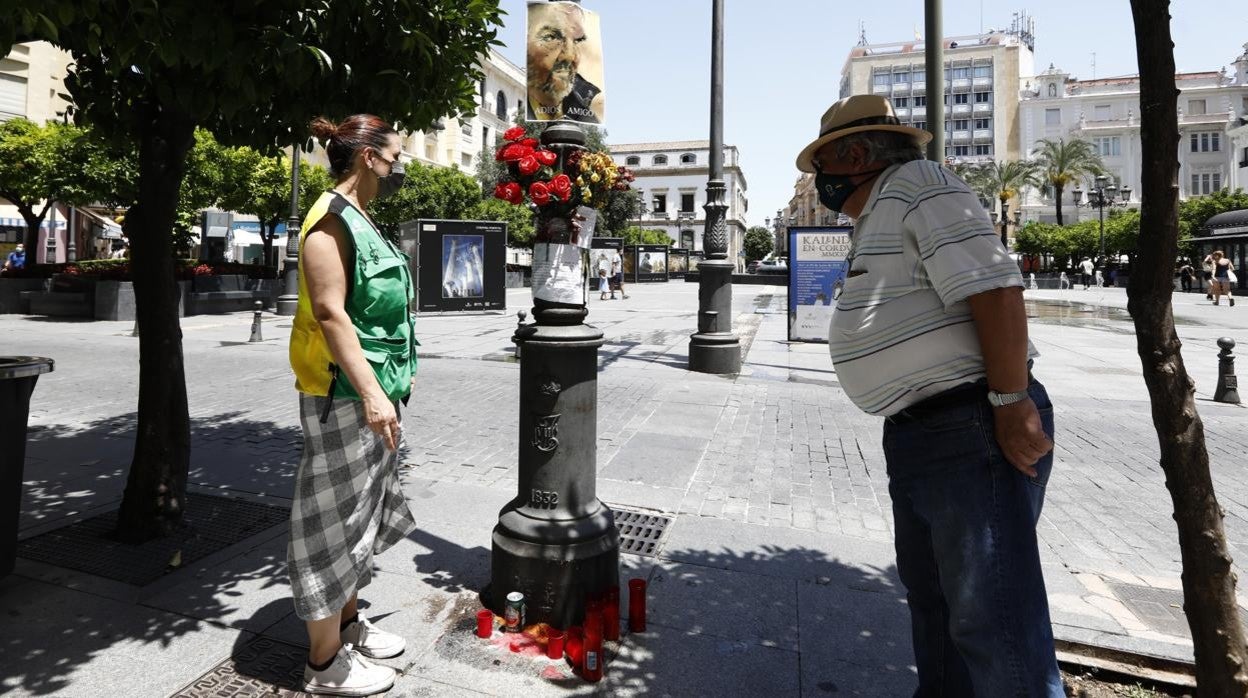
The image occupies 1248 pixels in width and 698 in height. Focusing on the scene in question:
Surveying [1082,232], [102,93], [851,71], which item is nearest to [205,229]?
[102,93]

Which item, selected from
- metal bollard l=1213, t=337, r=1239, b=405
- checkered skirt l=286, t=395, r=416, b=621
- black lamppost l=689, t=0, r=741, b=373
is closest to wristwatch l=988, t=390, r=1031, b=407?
checkered skirt l=286, t=395, r=416, b=621

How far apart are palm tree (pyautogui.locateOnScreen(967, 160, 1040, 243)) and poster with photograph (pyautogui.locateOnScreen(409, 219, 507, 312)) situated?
4796 centimetres

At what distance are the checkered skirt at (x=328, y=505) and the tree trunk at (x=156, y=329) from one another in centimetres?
175

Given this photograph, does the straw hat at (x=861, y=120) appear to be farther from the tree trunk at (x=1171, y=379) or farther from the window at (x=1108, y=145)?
the window at (x=1108, y=145)

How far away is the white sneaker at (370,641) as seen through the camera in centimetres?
257

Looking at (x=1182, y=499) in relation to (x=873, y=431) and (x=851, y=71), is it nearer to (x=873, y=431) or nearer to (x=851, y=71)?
(x=873, y=431)

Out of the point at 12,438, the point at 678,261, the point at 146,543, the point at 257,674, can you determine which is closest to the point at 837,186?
the point at 257,674

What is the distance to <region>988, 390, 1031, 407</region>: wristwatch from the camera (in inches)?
64.7

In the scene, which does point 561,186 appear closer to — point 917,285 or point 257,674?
point 917,285

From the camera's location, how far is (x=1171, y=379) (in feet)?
6.22

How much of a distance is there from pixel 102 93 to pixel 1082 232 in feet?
172

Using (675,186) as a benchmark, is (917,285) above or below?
below

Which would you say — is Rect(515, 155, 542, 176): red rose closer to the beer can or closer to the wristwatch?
the beer can

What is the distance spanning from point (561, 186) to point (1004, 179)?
61569 mm
